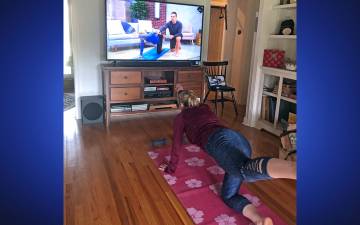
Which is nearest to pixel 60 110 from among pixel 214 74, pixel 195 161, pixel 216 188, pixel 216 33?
pixel 216 188

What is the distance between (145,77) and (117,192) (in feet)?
6.62


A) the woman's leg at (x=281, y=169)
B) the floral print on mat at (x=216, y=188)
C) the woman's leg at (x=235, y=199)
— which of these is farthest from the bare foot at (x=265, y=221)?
the floral print on mat at (x=216, y=188)

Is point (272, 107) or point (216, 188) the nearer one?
point (216, 188)

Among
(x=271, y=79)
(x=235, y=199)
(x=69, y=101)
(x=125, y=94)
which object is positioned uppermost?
(x=271, y=79)

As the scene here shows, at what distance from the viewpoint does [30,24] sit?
1.48 feet

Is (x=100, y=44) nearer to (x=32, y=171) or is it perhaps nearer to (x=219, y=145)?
(x=219, y=145)

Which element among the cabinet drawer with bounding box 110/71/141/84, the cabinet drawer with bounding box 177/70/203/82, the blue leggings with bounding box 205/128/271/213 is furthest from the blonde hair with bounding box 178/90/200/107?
the cabinet drawer with bounding box 177/70/203/82

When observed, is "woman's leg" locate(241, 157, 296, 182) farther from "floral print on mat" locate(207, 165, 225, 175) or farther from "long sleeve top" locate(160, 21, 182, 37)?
"long sleeve top" locate(160, 21, 182, 37)

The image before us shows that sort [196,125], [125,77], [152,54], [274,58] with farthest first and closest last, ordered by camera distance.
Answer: [152,54] → [125,77] → [274,58] → [196,125]

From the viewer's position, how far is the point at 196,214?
189cm

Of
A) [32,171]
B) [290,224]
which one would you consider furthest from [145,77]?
[32,171]

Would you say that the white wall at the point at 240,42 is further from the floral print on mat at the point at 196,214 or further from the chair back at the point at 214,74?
the floral print on mat at the point at 196,214

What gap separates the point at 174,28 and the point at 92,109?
1560 millimetres

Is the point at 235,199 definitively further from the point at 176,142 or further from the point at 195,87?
the point at 195,87
